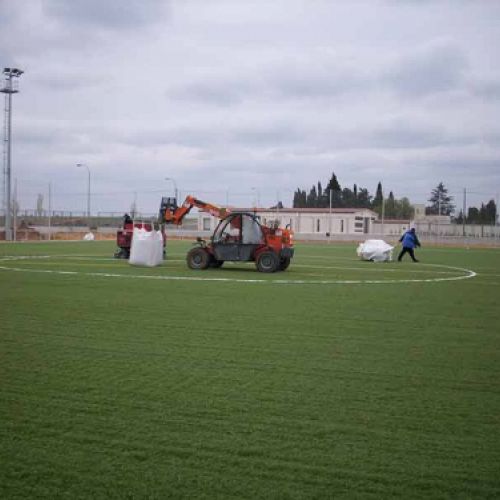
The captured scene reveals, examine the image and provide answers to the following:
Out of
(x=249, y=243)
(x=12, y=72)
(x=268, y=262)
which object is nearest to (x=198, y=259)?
(x=249, y=243)

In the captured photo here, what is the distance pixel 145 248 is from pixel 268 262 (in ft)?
14.2

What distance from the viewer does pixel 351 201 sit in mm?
115688

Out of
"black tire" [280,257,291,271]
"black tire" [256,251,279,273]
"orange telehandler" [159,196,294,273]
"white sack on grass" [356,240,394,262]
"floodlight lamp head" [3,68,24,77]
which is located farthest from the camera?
"floodlight lamp head" [3,68,24,77]

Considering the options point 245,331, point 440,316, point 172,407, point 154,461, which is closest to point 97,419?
point 172,407

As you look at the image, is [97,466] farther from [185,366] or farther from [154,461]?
[185,366]

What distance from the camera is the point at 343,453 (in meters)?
4.28

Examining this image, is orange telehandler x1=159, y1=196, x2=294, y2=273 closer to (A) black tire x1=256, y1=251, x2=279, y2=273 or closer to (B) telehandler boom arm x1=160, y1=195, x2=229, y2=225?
(A) black tire x1=256, y1=251, x2=279, y2=273

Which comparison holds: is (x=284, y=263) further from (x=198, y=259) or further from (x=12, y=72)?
(x=12, y=72)

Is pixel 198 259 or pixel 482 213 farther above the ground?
pixel 482 213

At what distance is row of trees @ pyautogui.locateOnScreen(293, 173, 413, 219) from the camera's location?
106m

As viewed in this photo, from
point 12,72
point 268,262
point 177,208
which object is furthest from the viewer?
point 12,72

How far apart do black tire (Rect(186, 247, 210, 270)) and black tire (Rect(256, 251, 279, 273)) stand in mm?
1805

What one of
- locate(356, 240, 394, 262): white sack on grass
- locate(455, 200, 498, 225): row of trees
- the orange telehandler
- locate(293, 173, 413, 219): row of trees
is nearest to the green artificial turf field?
the orange telehandler

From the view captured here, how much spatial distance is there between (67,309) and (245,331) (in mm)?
3347
